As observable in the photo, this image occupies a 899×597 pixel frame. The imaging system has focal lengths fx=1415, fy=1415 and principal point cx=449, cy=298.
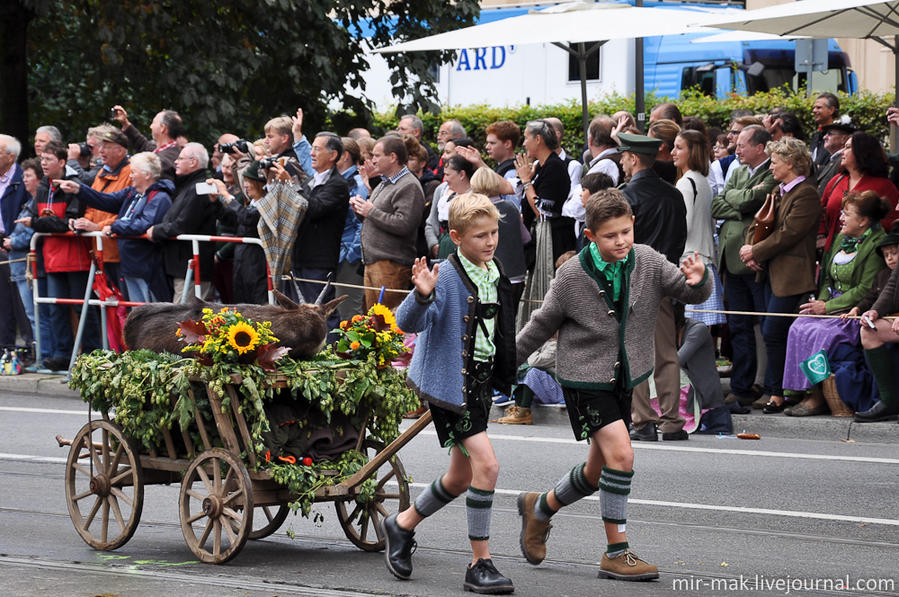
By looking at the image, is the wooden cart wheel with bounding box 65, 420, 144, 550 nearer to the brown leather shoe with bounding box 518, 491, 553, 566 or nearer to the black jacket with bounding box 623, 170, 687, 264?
the brown leather shoe with bounding box 518, 491, 553, 566

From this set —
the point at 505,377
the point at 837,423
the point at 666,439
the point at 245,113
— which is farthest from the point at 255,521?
the point at 245,113

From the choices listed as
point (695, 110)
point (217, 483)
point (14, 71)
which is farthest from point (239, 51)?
point (217, 483)

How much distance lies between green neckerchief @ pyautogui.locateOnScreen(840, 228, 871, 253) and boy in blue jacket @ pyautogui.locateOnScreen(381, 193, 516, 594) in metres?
5.87

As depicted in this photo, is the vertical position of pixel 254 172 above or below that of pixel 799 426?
above

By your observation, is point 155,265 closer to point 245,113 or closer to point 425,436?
point 425,436

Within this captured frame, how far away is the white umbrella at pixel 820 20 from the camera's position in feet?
39.1

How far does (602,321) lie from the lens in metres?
6.52

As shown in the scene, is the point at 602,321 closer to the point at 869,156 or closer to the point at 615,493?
the point at 615,493

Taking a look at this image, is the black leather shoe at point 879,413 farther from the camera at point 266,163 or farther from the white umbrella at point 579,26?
the camera at point 266,163

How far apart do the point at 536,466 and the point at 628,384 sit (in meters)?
3.25

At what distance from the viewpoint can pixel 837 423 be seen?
11227 mm

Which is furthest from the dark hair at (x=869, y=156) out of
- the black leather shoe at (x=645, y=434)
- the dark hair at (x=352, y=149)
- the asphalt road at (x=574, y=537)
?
the dark hair at (x=352, y=149)

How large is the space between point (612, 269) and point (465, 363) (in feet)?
2.87

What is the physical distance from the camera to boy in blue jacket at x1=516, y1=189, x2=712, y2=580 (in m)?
6.39
